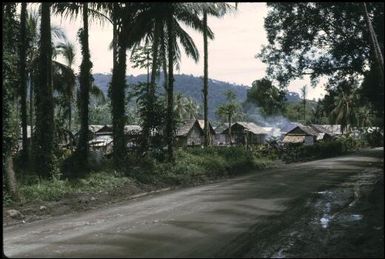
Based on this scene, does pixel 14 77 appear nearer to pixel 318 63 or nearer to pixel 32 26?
pixel 32 26

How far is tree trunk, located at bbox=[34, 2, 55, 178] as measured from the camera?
1753 cm

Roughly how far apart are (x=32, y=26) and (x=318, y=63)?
1530cm

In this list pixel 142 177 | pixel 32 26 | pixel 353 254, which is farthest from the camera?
pixel 32 26

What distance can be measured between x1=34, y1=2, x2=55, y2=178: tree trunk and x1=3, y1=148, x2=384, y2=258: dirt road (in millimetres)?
3159

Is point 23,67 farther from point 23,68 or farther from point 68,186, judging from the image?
point 68,186


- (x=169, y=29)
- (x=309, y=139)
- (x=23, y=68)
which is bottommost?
(x=309, y=139)

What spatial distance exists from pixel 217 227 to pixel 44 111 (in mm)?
9012

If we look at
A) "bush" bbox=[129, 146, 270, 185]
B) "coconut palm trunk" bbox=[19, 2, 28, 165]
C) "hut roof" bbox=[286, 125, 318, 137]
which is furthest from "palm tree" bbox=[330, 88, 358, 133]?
"coconut palm trunk" bbox=[19, 2, 28, 165]

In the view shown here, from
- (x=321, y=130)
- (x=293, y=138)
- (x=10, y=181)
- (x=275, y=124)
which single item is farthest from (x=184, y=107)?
(x=10, y=181)

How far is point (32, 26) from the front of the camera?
91.7 ft

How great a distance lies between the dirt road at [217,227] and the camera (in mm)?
9547

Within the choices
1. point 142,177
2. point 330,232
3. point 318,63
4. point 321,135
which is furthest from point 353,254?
point 321,135

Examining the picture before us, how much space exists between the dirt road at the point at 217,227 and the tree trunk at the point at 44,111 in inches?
124

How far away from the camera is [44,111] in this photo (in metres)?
18.1
